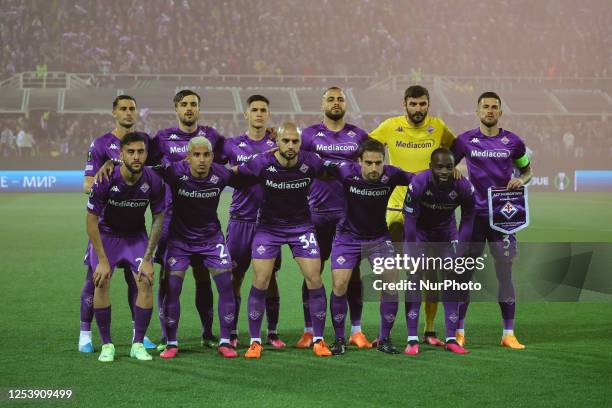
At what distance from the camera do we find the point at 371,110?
1304 inches

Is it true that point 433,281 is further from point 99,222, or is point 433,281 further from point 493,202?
point 99,222

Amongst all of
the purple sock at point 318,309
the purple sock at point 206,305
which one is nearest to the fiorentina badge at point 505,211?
the purple sock at point 318,309

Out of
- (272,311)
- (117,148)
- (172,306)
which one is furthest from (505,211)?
(117,148)

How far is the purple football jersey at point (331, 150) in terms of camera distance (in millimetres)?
7410

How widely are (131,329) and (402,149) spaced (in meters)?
3.02

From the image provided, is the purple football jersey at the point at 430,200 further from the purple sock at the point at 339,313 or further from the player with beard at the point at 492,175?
the purple sock at the point at 339,313

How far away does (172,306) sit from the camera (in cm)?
670

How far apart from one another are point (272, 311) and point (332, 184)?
1254mm

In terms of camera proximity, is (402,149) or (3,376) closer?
(3,376)

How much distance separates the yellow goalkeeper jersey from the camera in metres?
7.43

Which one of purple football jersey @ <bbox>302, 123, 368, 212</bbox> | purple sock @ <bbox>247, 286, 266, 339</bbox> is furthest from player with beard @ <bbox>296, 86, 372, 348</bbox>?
purple sock @ <bbox>247, 286, 266, 339</bbox>

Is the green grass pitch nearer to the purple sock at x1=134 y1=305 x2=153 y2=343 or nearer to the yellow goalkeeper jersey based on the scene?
the purple sock at x1=134 y1=305 x2=153 y2=343

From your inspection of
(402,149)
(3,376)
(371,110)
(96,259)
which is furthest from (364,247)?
(371,110)

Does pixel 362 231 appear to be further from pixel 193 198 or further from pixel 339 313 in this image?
pixel 193 198
